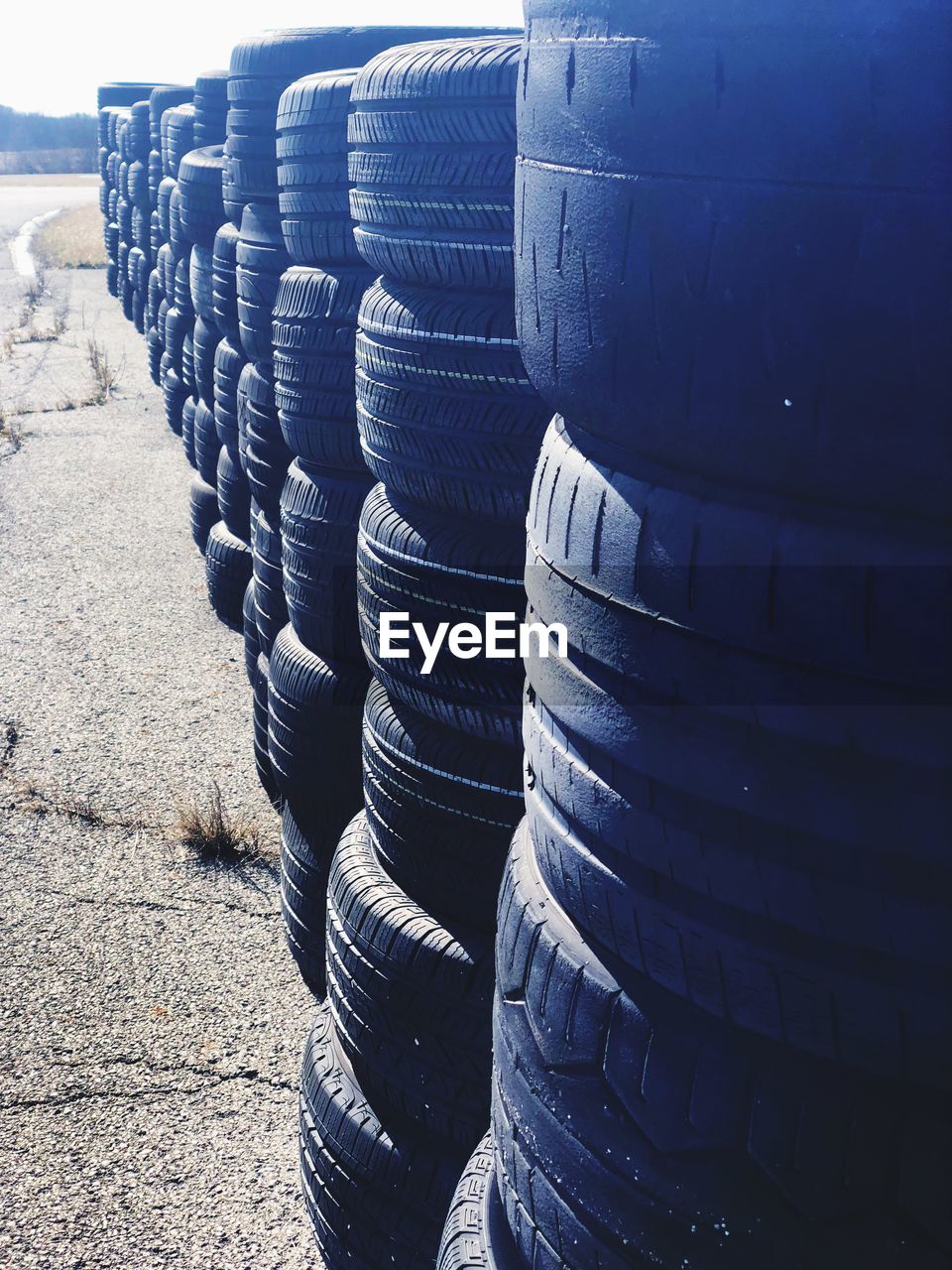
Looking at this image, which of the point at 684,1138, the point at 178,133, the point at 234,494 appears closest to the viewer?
the point at 684,1138

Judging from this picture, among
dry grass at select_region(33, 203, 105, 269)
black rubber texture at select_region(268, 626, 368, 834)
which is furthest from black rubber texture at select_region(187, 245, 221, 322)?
dry grass at select_region(33, 203, 105, 269)

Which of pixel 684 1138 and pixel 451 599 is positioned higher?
pixel 451 599

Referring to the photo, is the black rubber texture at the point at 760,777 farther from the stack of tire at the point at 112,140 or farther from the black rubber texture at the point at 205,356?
the stack of tire at the point at 112,140

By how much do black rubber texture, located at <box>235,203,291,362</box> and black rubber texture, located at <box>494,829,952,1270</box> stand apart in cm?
325

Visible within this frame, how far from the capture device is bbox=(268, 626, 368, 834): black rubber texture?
3.82 metres

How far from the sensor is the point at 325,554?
3.74 m

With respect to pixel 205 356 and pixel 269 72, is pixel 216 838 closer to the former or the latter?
pixel 269 72

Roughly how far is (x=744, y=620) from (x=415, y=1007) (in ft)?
5.89

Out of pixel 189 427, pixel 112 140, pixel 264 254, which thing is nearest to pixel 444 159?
pixel 264 254

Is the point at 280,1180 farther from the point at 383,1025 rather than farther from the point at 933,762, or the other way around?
the point at 933,762

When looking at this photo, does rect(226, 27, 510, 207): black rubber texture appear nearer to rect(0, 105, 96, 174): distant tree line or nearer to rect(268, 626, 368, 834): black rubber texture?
rect(268, 626, 368, 834): black rubber texture

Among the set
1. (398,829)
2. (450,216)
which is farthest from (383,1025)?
(450,216)

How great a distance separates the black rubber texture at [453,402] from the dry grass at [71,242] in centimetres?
2579

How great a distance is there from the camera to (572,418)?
1544 millimetres
